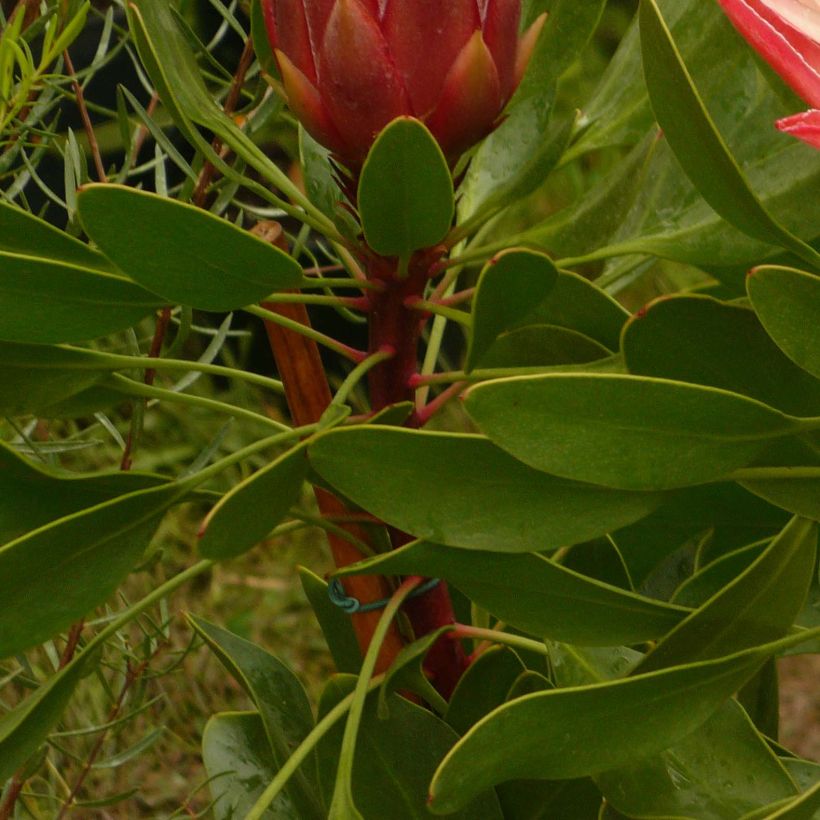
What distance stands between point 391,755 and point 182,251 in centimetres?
26

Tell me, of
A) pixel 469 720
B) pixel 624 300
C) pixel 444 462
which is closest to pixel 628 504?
pixel 444 462

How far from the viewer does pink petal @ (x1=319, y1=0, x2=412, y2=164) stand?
518mm

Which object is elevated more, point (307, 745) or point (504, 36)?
point (504, 36)

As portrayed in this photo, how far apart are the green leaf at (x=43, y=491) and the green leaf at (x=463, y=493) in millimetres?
133

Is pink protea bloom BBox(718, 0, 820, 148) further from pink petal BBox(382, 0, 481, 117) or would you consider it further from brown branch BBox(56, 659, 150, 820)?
brown branch BBox(56, 659, 150, 820)

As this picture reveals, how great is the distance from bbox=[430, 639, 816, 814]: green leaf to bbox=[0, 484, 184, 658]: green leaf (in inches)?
6.5

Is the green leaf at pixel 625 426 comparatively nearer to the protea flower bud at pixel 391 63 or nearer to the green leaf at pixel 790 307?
the green leaf at pixel 790 307

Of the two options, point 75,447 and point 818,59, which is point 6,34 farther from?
point 818,59

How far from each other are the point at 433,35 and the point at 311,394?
0.69 ft

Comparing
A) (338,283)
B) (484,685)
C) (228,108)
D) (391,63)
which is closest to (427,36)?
(391,63)

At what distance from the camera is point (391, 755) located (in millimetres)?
607

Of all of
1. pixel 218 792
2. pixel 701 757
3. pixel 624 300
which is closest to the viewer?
pixel 701 757

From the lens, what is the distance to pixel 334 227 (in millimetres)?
634

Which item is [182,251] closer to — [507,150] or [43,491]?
[43,491]
